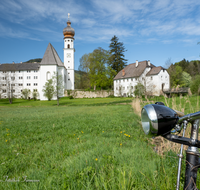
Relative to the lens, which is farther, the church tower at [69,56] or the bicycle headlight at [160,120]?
the church tower at [69,56]

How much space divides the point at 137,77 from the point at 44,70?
31.6 meters

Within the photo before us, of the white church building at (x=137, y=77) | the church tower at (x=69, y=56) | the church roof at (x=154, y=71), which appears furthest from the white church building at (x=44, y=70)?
the church roof at (x=154, y=71)

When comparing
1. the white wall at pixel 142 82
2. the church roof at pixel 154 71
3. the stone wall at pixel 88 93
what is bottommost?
the stone wall at pixel 88 93

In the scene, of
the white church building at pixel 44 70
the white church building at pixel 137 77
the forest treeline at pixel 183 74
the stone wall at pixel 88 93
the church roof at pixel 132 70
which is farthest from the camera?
the forest treeline at pixel 183 74

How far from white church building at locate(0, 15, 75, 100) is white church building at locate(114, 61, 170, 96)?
1841cm

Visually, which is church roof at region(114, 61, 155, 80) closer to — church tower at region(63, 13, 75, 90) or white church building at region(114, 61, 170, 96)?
white church building at region(114, 61, 170, 96)

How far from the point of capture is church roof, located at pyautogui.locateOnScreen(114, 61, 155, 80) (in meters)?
54.8

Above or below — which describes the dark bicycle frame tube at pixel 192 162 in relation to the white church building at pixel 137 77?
below

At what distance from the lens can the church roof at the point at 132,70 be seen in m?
54.8

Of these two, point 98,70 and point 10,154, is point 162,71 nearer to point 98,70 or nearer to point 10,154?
point 98,70

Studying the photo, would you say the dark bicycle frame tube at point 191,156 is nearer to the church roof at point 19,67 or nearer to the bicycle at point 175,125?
the bicycle at point 175,125

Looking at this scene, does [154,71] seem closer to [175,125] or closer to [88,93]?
[88,93]

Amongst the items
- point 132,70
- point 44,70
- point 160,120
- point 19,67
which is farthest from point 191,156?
point 19,67

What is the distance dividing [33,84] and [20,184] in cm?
6650
